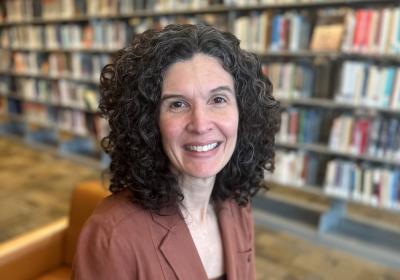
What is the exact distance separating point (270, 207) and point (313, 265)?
2.62 feet

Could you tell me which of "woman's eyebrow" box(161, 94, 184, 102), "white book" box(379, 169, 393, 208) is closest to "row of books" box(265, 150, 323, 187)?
"white book" box(379, 169, 393, 208)

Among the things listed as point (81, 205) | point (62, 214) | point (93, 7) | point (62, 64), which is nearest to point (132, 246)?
point (81, 205)

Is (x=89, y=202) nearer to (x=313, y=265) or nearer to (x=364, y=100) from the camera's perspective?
(x=313, y=265)

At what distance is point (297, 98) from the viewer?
2.93 meters

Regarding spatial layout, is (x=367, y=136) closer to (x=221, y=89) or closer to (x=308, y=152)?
(x=308, y=152)

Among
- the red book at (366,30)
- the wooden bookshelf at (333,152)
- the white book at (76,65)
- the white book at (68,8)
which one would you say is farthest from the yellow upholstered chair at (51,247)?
the white book at (68,8)

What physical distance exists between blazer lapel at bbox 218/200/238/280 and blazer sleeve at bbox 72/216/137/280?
0.34 meters

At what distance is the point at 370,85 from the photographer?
256 centimetres

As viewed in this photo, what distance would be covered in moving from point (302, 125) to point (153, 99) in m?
2.21

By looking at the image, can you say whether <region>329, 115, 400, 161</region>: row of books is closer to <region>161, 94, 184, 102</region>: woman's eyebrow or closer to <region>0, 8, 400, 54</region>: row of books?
<region>0, 8, 400, 54</region>: row of books

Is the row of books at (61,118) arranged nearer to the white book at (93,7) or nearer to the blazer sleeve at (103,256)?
the white book at (93,7)

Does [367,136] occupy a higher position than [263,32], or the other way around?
[263,32]

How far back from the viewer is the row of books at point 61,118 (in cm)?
454

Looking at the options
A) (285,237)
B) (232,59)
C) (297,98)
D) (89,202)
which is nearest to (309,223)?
(285,237)
